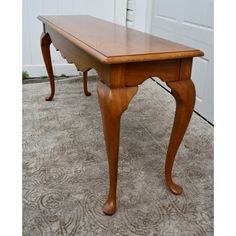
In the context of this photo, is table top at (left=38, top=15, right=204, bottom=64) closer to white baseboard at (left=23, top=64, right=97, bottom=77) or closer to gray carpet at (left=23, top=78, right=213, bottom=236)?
gray carpet at (left=23, top=78, right=213, bottom=236)

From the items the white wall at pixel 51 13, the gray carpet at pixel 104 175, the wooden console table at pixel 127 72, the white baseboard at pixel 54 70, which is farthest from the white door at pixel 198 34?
the white baseboard at pixel 54 70

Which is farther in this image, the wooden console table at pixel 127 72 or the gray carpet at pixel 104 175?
the gray carpet at pixel 104 175

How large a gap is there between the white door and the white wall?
0.79 m

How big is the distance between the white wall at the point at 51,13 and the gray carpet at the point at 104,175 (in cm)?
99

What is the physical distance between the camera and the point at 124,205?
145cm

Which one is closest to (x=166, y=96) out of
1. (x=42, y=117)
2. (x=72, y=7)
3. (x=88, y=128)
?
(x=88, y=128)

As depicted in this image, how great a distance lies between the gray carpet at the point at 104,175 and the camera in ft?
4.37

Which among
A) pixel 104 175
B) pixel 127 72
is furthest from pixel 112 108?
pixel 104 175

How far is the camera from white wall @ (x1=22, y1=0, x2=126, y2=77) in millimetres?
3260

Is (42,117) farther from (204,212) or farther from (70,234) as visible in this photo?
(204,212)

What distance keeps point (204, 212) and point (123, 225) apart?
41 cm

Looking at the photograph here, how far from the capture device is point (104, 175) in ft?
5.51

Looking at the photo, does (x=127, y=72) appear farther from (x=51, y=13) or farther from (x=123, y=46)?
(x=51, y=13)

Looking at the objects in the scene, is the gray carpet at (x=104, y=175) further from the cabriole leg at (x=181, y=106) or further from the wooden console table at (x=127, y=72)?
the cabriole leg at (x=181, y=106)
